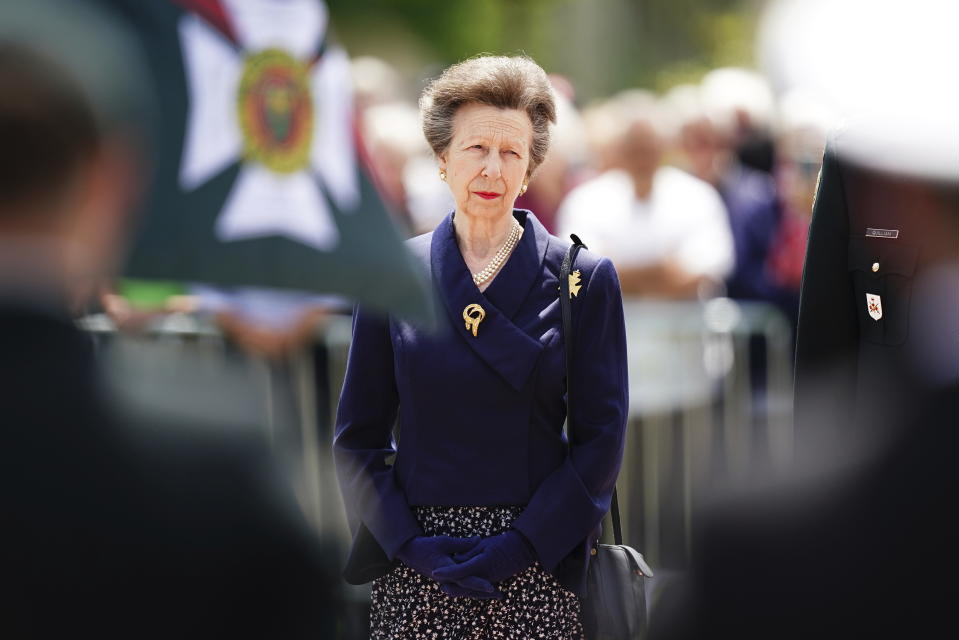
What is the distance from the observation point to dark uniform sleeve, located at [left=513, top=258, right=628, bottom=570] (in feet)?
10.6

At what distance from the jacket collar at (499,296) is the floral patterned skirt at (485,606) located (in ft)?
1.04

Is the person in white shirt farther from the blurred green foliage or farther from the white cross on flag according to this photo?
the blurred green foliage

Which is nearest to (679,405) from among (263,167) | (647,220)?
(647,220)

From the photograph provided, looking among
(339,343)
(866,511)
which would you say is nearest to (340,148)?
(866,511)

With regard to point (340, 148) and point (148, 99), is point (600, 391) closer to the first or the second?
point (340, 148)

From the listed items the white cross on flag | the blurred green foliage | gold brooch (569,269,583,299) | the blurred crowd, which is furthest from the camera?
the blurred green foliage

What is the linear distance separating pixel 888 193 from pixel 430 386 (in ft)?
3.63

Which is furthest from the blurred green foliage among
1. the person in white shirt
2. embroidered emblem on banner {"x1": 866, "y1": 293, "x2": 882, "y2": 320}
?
embroidered emblem on banner {"x1": 866, "y1": 293, "x2": 882, "y2": 320}

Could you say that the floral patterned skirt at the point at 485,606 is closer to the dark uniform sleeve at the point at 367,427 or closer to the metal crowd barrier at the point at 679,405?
the dark uniform sleeve at the point at 367,427

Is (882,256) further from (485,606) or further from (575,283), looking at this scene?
(485,606)

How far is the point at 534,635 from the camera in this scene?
3297 mm

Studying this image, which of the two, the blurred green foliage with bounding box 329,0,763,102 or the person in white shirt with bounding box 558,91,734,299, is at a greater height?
the blurred green foliage with bounding box 329,0,763,102

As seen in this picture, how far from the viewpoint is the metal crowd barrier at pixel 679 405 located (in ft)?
20.0

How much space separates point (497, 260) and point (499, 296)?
0.10m
